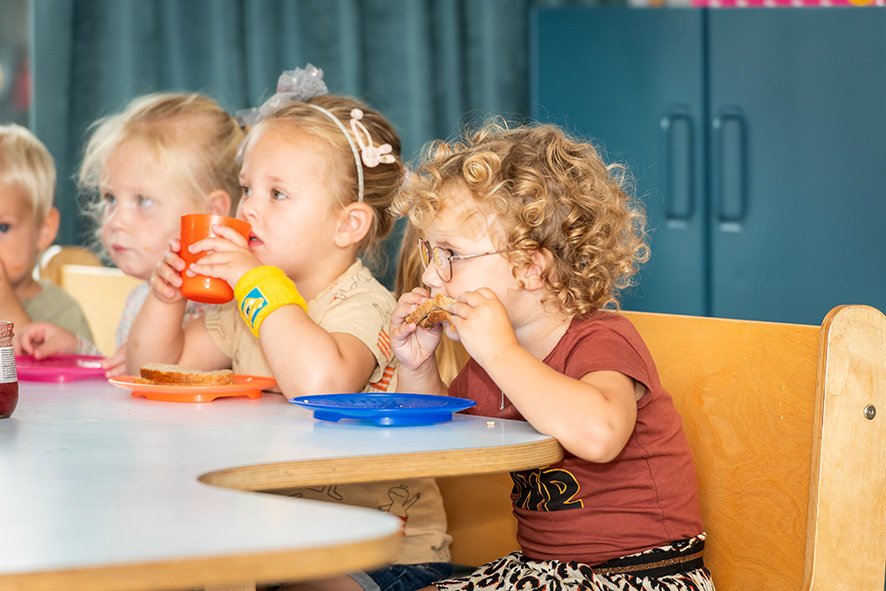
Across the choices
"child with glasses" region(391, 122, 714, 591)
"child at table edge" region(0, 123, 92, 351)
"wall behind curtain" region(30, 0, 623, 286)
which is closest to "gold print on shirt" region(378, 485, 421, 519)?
"child with glasses" region(391, 122, 714, 591)

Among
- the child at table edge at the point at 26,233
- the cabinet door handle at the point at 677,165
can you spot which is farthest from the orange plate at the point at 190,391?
the cabinet door handle at the point at 677,165

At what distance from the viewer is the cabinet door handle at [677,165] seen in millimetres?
3184

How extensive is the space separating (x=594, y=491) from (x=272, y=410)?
436 mm

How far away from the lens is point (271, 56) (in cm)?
332

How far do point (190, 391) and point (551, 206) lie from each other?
56cm

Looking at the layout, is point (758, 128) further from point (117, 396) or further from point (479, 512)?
point (117, 396)

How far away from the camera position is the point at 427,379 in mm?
1441

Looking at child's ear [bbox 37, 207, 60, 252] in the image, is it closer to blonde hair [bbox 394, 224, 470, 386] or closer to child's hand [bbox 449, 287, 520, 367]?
blonde hair [bbox 394, 224, 470, 386]

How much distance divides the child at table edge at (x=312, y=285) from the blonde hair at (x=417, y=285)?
60 mm

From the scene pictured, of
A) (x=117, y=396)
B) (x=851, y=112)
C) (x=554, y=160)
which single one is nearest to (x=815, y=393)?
(x=554, y=160)

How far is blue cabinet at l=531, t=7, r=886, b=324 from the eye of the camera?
2916mm

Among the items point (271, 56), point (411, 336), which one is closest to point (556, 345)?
point (411, 336)

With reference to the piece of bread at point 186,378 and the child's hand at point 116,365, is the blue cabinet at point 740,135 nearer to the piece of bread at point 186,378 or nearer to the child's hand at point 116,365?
the child's hand at point 116,365

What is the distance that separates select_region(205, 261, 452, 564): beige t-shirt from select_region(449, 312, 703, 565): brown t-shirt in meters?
0.24
